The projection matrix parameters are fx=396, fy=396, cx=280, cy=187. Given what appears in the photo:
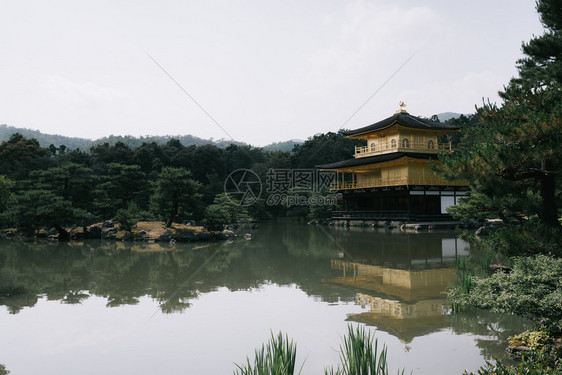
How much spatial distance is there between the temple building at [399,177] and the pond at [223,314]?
1496 centimetres

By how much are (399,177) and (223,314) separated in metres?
24.8

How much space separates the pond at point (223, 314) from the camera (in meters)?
5.15

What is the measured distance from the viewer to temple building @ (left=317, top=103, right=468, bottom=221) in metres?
28.4

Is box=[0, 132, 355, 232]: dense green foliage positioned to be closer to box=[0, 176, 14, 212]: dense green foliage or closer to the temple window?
box=[0, 176, 14, 212]: dense green foliage

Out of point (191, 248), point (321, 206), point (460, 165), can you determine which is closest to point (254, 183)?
point (321, 206)

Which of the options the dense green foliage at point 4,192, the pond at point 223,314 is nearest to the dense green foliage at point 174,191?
the pond at point 223,314

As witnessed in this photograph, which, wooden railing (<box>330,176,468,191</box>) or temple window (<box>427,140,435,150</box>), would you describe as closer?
wooden railing (<box>330,176,468,191</box>)

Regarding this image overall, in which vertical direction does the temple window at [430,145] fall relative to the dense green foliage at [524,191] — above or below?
above

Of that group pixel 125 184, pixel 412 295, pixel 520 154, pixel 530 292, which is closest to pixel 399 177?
pixel 125 184

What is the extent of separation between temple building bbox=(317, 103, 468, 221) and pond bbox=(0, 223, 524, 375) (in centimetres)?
1496

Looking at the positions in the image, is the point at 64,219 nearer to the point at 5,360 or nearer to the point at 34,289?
the point at 34,289

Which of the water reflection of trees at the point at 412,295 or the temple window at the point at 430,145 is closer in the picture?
the water reflection of trees at the point at 412,295

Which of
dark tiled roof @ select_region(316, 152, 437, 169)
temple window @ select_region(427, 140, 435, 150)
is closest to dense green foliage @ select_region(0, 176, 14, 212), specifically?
dark tiled roof @ select_region(316, 152, 437, 169)

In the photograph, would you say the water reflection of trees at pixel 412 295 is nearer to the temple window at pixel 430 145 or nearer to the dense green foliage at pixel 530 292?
the dense green foliage at pixel 530 292
